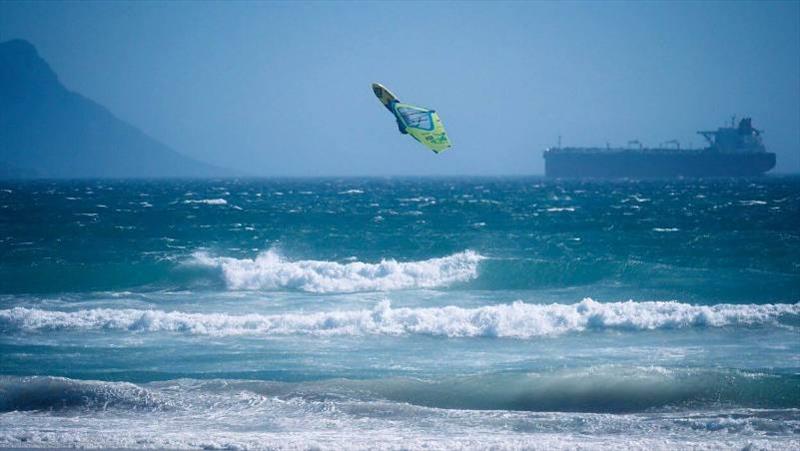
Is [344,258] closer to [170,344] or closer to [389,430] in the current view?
[170,344]

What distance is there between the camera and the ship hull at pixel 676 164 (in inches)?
6811

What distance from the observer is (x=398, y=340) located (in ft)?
54.1

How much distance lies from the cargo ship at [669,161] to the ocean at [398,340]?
144733 mm

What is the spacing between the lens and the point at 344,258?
2870 centimetres

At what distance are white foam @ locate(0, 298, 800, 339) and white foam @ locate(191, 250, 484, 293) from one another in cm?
539

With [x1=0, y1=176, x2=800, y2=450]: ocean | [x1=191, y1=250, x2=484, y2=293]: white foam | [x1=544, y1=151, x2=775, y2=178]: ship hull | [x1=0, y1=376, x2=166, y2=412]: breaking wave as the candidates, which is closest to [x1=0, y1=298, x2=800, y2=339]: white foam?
[x1=0, y1=176, x2=800, y2=450]: ocean

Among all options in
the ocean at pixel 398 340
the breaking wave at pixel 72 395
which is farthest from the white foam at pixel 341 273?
the breaking wave at pixel 72 395

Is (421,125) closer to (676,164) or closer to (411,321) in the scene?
(411,321)

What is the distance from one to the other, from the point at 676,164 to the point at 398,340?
563ft

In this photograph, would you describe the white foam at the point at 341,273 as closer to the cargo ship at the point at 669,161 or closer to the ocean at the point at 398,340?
the ocean at the point at 398,340

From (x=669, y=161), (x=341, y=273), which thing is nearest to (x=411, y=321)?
(x=341, y=273)

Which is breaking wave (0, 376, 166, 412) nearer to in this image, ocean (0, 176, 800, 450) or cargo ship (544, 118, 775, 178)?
ocean (0, 176, 800, 450)

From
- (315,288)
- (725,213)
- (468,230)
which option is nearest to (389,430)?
(315,288)

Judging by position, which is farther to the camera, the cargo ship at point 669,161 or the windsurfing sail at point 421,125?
the cargo ship at point 669,161
